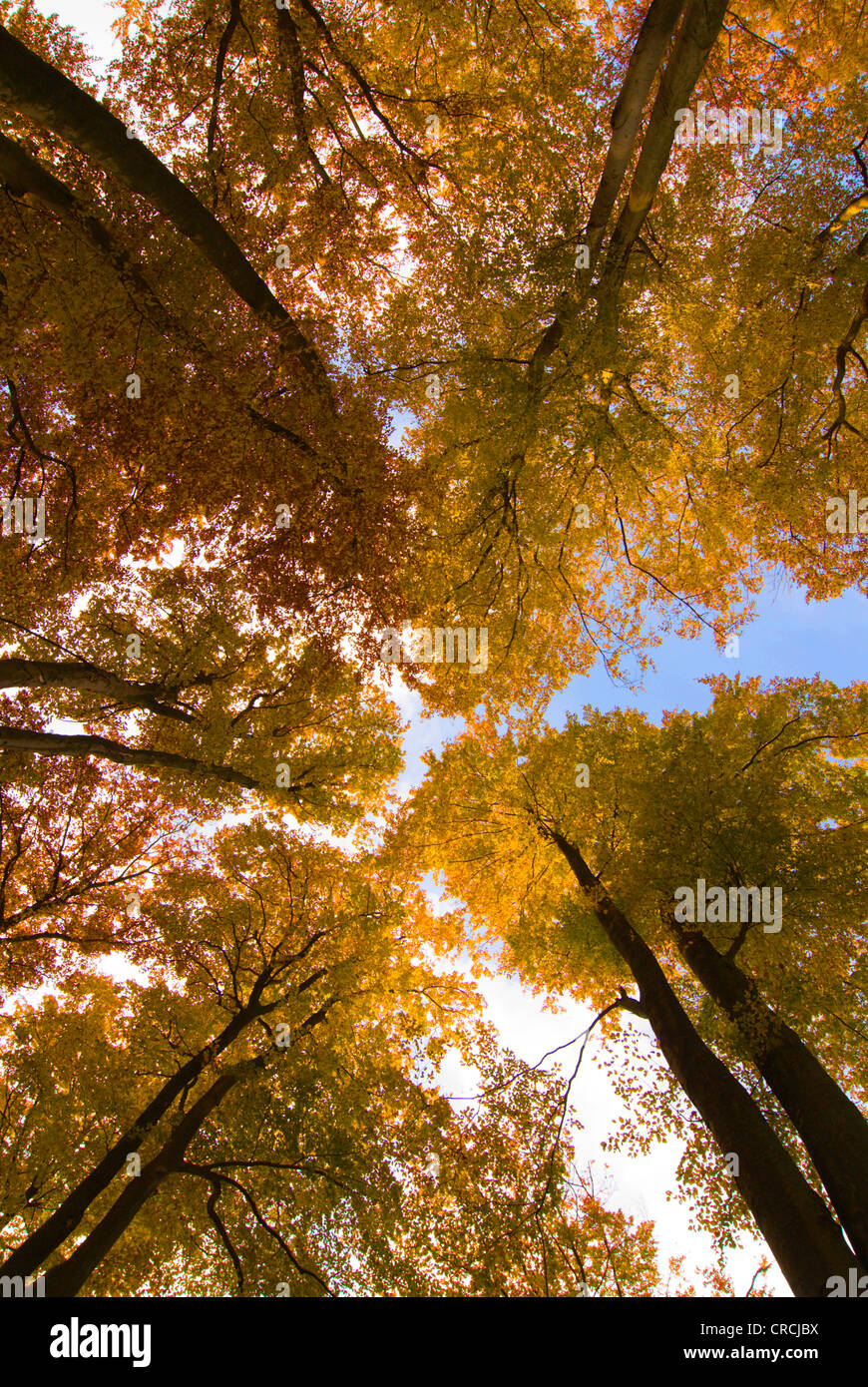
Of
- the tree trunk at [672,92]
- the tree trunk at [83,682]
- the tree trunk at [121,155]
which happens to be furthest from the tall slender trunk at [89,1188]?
the tree trunk at [672,92]

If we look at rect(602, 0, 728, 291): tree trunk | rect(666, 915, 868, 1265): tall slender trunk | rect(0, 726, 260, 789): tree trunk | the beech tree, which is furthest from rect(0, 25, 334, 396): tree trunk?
rect(666, 915, 868, 1265): tall slender trunk

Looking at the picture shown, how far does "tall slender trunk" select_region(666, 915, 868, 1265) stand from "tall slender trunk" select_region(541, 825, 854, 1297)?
37cm

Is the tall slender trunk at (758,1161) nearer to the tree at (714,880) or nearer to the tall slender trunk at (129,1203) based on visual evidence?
the tree at (714,880)

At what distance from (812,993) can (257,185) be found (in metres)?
14.5

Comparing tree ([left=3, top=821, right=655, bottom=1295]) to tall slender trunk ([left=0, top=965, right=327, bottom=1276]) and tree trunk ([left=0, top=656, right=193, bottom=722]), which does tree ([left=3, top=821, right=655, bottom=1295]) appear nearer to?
tall slender trunk ([left=0, top=965, right=327, bottom=1276])

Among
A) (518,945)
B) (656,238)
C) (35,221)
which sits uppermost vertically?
(656,238)

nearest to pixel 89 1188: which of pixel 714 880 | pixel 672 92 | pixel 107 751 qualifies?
pixel 107 751

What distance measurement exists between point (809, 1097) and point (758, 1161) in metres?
1.17

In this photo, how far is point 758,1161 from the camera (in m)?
5.48

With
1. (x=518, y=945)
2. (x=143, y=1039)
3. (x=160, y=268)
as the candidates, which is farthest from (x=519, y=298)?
(x=143, y=1039)

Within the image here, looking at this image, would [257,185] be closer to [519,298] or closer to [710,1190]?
[519,298]

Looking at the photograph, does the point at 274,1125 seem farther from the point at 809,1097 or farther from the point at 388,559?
the point at 388,559

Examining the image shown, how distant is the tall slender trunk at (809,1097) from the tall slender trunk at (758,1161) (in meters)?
0.37
